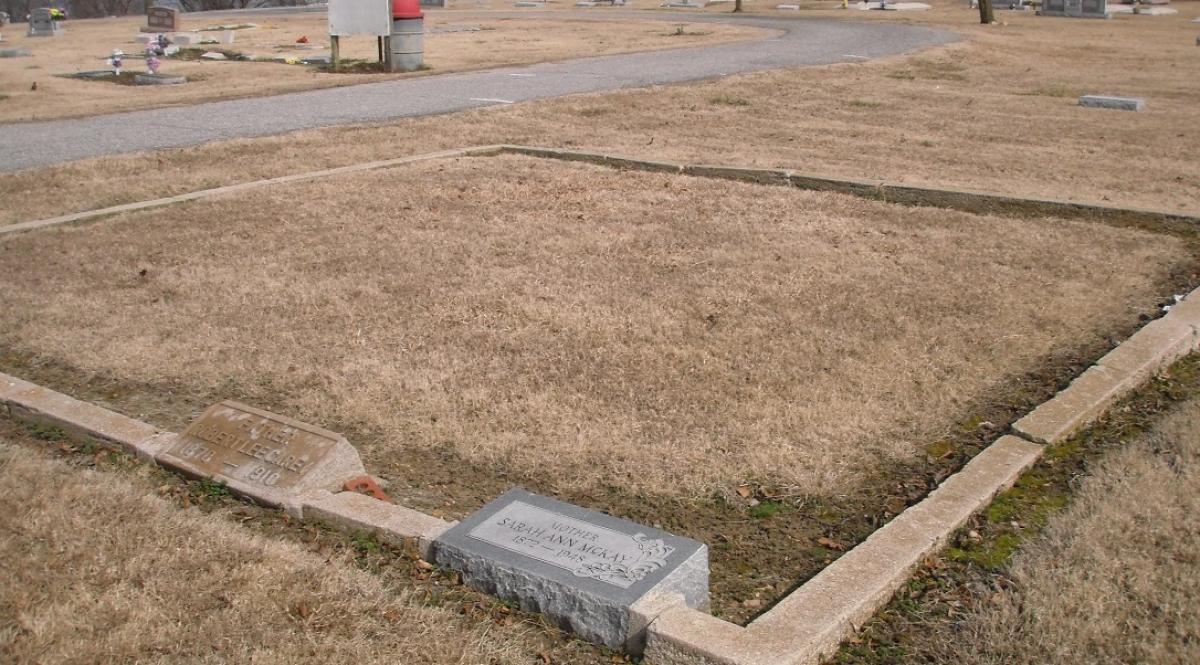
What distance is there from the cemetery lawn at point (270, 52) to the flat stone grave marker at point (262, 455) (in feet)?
35.1

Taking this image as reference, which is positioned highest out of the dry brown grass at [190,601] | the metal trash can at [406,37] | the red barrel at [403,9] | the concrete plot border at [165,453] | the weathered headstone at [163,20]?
the weathered headstone at [163,20]

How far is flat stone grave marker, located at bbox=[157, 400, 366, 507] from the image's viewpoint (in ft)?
13.2

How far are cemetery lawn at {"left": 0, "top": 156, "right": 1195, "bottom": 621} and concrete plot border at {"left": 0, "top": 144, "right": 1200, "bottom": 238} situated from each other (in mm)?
294

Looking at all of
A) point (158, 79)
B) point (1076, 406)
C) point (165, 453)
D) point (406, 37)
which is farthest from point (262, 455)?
point (158, 79)

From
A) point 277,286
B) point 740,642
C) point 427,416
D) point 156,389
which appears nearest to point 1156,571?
point 740,642

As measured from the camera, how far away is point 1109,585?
3361 millimetres

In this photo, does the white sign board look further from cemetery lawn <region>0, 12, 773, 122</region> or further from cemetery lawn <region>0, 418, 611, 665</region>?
cemetery lawn <region>0, 418, 611, 665</region>

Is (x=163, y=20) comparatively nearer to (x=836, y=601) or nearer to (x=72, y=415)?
(x=72, y=415)

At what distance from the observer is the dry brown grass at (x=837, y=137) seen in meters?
9.37

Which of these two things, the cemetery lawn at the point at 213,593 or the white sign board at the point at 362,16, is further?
the white sign board at the point at 362,16

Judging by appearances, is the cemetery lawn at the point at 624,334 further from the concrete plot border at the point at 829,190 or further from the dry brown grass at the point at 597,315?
the concrete plot border at the point at 829,190

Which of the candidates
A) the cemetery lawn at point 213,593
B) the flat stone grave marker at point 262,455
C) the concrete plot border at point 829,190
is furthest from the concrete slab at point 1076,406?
the concrete plot border at point 829,190

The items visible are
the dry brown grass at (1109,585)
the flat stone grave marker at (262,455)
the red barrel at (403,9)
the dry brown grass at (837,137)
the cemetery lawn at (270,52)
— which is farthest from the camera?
the red barrel at (403,9)

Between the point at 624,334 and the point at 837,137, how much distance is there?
6681 millimetres
